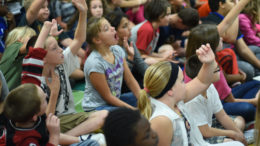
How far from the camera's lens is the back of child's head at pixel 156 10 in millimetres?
3709

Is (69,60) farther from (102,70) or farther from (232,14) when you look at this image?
(232,14)

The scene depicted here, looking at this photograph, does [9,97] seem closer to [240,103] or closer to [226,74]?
[240,103]

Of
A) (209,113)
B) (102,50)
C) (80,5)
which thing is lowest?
(209,113)

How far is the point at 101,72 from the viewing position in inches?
105

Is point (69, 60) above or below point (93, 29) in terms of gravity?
below

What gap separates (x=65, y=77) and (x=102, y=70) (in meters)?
0.30

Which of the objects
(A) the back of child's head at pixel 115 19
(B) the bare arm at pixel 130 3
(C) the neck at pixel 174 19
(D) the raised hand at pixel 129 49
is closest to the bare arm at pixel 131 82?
(D) the raised hand at pixel 129 49

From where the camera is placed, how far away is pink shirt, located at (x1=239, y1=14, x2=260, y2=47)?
3.94m

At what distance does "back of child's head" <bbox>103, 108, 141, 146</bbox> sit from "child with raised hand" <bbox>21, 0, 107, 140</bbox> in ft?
3.21

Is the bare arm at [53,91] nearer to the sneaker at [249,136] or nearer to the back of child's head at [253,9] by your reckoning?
the sneaker at [249,136]

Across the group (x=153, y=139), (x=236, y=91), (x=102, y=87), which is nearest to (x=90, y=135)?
Answer: (x=102, y=87)

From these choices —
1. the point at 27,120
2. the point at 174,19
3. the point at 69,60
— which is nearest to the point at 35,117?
the point at 27,120

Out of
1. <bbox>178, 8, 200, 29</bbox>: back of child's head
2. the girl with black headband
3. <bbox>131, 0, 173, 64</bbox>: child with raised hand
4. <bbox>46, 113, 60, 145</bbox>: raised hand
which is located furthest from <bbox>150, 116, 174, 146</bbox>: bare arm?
<bbox>178, 8, 200, 29</bbox>: back of child's head

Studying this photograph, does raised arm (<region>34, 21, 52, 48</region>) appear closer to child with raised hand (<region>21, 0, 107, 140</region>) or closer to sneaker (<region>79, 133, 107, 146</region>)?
child with raised hand (<region>21, 0, 107, 140</region>)
